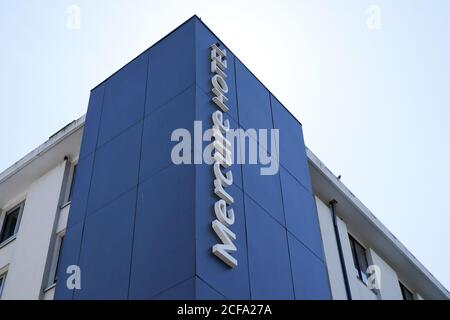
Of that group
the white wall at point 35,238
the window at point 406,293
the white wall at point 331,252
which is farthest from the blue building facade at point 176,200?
the window at point 406,293

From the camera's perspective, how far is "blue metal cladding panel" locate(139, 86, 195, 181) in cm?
1384

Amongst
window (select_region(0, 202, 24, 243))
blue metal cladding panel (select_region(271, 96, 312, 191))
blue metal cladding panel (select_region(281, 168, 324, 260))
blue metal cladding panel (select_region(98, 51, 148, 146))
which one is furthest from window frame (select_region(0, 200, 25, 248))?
blue metal cladding panel (select_region(281, 168, 324, 260))

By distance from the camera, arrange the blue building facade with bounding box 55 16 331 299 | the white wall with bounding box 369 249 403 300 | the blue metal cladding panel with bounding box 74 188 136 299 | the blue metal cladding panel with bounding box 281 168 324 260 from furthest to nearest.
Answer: the white wall with bounding box 369 249 403 300, the blue metal cladding panel with bounding box 281 168 324 260, the blue metal cladding panel with bounding box 74 188 136 299, the blue building facade with bounding box 55 16 331 299

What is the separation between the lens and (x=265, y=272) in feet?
43.2

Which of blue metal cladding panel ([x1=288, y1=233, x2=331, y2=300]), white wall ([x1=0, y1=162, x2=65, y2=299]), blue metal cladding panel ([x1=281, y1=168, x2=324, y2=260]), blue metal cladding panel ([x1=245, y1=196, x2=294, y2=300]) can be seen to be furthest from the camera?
white wall ([x1=0, y1=162, x2=65, y2=299])

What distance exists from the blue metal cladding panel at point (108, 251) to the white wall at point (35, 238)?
3.67 meters

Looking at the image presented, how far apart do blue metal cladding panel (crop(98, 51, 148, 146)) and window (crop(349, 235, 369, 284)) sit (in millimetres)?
9152

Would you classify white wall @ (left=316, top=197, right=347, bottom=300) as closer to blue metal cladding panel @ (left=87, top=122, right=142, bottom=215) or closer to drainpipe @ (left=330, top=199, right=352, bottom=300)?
drainpipe @ (left=330, top=199, right=352, bottom=300)

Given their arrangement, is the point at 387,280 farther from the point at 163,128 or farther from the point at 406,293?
the point at 163,128

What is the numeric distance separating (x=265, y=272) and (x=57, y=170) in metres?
8.75

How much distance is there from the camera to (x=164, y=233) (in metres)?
12.5

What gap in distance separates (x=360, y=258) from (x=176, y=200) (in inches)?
441

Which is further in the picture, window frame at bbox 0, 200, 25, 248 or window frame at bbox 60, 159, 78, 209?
window frame at bbox 0, 200, 25, 248
